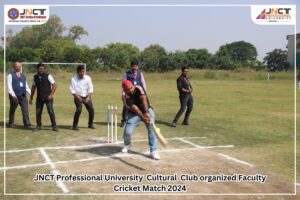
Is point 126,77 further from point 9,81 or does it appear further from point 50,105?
point 9,81

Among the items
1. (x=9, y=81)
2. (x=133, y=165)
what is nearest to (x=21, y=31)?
(x=9, y=81)

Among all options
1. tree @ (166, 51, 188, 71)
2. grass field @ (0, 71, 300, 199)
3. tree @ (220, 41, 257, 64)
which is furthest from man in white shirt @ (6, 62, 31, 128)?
tree @ (220, 41, 257, 64)

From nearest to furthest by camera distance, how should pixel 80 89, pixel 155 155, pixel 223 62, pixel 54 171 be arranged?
pixel 54 171 → pixel 155 155 → pixel 80 89 → pixel 223 62

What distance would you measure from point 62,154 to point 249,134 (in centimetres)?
602

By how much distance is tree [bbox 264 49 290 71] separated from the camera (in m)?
73.3

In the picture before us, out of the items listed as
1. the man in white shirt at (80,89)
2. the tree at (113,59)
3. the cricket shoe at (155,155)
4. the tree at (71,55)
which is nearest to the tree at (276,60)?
the tree at (113,59)

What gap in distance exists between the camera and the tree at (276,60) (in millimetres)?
73312

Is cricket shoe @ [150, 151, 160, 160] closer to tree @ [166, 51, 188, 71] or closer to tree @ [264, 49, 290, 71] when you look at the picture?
tree @ [166, 51, 188, 71]

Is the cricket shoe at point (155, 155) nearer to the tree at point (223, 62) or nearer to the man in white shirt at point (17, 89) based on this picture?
the man in white shirt at point (17, 89)

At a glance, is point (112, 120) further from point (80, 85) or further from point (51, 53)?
point (51, 53)

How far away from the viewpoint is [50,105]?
41.1ft

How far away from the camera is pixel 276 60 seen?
7581 centimetres

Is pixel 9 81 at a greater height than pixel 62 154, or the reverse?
pixel 9 81

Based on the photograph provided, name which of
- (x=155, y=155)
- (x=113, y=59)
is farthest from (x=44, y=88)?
(x=113, y=59)
